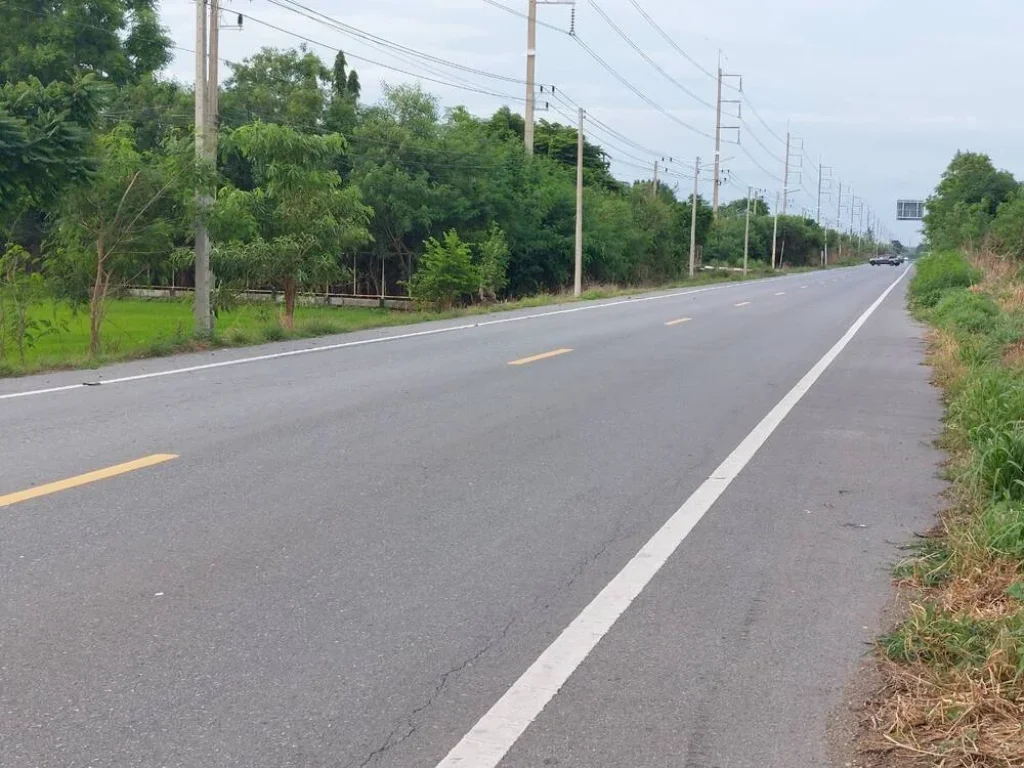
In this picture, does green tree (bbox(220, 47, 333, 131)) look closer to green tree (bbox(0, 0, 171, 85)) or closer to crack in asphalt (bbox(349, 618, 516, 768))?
green tree (bbox(0, 0, 171, 85))

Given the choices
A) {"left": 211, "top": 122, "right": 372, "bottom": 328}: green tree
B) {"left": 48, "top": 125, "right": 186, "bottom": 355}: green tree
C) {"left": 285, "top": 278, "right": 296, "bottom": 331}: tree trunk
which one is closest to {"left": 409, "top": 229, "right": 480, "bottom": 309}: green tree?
{"left": 211, "top": 122, "right": 372, "bottom": 328}: green tree

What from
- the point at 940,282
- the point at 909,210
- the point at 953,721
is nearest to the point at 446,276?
the point at 940,282

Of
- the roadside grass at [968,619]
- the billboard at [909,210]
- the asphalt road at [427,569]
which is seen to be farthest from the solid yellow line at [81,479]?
the billboard at [909,210]

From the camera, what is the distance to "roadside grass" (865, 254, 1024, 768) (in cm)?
405

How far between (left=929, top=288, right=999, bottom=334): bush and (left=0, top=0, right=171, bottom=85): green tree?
31855mm

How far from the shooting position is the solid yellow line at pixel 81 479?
282 inches

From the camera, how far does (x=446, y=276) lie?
32.3 meters

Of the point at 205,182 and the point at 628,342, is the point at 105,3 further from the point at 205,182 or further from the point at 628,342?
the point at 628,342

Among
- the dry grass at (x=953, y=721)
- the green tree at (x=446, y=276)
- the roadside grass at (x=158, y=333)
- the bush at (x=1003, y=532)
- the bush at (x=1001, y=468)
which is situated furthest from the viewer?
the green tree at (x=446, y=276)

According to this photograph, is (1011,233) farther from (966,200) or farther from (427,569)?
(427,569)

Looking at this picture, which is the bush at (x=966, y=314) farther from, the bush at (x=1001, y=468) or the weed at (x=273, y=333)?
the bush at (x=1001, y=468)

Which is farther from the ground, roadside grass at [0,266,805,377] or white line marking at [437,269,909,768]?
roadside grass at [0,266,805,377]

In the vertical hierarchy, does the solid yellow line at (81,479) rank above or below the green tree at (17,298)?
below

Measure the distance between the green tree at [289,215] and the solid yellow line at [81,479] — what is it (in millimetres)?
12363
